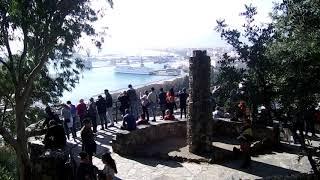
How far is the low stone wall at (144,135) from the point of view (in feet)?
47.5

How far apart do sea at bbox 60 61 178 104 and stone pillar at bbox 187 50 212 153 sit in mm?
27578

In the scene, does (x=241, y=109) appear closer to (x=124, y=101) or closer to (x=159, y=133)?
(x=159, y=133)

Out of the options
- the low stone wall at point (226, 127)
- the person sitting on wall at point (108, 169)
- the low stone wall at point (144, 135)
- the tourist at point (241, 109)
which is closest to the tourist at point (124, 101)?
the low stone wall at point (144, 135)

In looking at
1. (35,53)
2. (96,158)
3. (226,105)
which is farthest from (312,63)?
(96,158)

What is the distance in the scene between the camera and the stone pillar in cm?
1401

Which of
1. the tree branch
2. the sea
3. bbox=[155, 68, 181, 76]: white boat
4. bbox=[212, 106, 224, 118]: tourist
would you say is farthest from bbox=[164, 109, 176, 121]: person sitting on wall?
bbox=[155, 68, 181, 76]: white boat

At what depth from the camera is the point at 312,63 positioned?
7.27m

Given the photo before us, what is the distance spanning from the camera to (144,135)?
16.0 m

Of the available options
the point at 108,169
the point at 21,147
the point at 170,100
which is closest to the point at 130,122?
the point at 170,100

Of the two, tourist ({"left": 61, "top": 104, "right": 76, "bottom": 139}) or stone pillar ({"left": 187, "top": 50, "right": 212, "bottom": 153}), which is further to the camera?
tourist ({"left": 61, "top": 104, "right": 76, "bottom": 139})

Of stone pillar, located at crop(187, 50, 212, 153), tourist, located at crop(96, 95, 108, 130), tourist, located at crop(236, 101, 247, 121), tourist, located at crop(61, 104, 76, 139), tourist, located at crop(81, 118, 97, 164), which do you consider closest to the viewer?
tourist, located at crop(236, 101, 247, 121)

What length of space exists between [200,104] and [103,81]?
56337mm

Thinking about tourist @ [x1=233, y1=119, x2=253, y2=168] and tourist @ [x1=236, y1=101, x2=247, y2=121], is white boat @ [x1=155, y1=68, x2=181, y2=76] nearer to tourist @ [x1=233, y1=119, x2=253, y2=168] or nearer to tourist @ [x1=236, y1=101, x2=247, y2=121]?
tourist @ [x1=236, y1=101, x2=247, y2=121]

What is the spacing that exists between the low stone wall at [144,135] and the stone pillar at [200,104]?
196 centimetres
